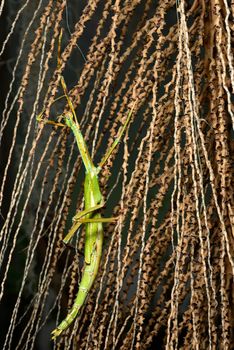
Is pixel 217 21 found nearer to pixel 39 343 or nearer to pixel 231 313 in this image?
pixel 231 313

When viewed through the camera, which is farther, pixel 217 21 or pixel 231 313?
pixel 231 313

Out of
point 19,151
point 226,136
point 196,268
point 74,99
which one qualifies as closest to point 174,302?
point 196,268

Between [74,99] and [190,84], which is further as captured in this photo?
[74,99]

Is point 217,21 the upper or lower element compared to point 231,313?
upper

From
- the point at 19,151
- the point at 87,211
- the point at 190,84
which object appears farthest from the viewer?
the point at 19,151

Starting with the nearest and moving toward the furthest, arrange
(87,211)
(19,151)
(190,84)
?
(190,84), (87,211), (19,151)

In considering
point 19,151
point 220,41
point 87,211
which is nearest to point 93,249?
point 87,211

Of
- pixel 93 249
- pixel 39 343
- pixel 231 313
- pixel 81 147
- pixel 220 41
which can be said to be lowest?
pixel 39 343

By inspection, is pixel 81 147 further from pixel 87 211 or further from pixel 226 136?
pixel 226 136

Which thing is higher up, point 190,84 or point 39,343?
point 190,84
